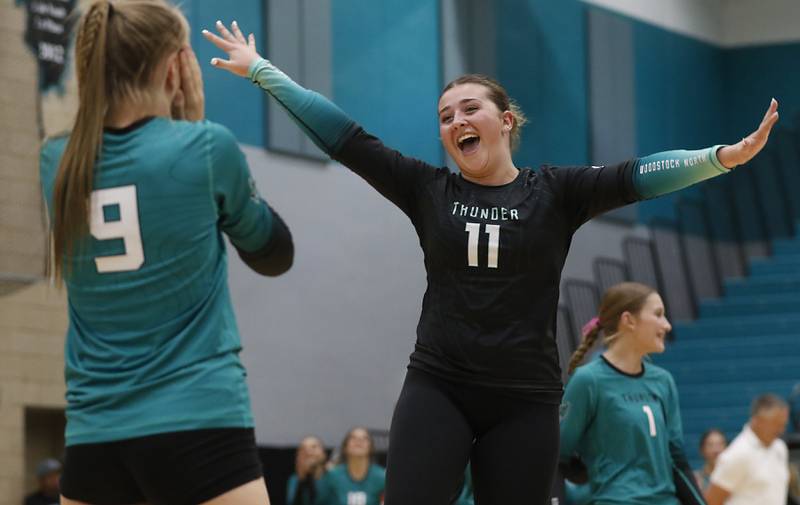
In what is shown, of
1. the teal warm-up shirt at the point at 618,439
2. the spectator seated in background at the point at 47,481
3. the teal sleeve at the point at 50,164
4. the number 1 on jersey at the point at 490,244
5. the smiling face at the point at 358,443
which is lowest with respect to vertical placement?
the spectator seated in background at the point at 47,481

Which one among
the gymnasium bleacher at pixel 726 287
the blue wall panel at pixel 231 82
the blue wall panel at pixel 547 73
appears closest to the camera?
the blue wall panel at pixel 231 82

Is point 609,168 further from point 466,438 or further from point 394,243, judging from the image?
point 394,243

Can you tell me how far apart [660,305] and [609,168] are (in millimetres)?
2002

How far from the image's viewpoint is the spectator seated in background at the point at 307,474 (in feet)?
45.4

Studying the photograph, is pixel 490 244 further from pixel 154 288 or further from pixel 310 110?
pixel 154 288

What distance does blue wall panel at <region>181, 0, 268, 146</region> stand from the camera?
15.7m

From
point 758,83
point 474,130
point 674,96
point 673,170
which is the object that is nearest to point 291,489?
point 474,130

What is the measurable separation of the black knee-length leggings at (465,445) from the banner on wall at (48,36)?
9729 millimetres

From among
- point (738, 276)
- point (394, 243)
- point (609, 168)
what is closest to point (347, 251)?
point (394, 243)

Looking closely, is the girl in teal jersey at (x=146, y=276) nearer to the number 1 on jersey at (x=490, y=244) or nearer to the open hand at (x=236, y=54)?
the open hand at (x=236, y=54)

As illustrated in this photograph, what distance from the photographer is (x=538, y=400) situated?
461 cm

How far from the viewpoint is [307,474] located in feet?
46.0

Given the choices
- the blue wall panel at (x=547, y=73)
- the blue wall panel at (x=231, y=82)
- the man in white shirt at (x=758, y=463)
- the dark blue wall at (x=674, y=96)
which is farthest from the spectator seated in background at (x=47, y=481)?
the dark blue wall at (x=674, y=96)

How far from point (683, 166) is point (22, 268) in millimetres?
9469
